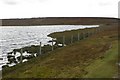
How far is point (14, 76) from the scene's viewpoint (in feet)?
73.5

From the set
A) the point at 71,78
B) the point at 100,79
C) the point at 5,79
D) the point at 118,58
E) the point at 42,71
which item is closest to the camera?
the point at 100,79

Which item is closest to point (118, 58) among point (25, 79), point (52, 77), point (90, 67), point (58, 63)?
point (90, 67)

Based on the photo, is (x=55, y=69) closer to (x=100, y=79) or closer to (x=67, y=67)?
(x=67, y=67)

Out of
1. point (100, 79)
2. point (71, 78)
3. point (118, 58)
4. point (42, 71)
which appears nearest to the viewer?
point (100, 79)

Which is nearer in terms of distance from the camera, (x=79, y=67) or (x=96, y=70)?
(x=96, y=70)

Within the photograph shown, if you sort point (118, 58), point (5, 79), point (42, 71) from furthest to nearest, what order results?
1. point (118, 58)
2. point (42, 71)
3. point (5, 79)

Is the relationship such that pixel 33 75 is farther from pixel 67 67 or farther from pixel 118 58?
pixel 118 58

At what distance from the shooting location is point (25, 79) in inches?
827

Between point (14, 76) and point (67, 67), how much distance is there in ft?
15.2

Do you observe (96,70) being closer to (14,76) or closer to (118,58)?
(118,58)

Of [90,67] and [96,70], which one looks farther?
[90,67]

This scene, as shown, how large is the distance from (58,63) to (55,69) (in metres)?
2.83

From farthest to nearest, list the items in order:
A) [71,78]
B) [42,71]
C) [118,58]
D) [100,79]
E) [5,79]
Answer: [118,58], [42,71], [5,79], [71,78], [100,79]

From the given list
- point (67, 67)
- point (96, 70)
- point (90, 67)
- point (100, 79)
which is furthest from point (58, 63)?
point (100, 79)
